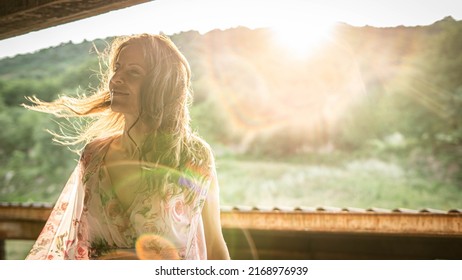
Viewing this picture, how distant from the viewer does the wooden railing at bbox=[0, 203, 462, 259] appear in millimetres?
2164

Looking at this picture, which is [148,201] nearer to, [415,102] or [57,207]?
[57,207]

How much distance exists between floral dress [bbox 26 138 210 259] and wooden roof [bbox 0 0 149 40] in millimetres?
613

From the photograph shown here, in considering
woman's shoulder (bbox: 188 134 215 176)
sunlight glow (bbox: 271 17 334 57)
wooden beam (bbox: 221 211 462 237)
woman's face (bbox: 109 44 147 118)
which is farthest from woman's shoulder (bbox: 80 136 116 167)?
sunlight glow (bbox: 271 17 334 57)

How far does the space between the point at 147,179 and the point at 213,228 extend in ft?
0.82

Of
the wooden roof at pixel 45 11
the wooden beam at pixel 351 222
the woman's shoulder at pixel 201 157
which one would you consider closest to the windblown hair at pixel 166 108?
the woman's shoulder at pixel 201 157

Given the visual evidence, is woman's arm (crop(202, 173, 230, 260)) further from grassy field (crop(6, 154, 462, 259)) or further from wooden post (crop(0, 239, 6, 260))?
grassy field (crop(6, 154, 462, 259))

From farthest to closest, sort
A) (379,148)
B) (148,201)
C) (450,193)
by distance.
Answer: (379,148)
(450,193)
(148,201)

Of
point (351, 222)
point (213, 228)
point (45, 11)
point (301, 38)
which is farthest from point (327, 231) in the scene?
point (301, 38)

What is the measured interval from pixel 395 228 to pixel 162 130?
4.45 feet

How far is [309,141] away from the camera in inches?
308

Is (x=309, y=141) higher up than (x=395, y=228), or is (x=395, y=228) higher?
(x=395, y=228)

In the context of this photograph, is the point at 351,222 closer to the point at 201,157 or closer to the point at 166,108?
the point at 201,157
